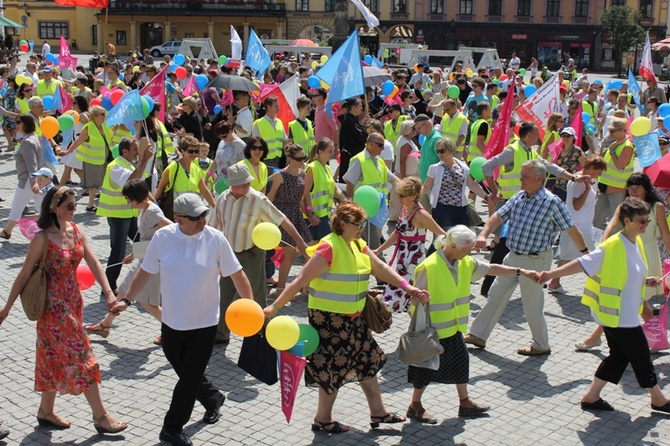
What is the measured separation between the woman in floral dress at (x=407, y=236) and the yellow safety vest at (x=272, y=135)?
4.12 metres

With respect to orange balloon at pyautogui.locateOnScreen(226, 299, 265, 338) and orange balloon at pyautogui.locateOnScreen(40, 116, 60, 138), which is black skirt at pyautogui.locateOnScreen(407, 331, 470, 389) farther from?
orange balloon at pyautogui.locateOnScreen(40, 116, 60, 138)

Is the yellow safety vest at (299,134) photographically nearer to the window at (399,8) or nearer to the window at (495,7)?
the window at (399,8)

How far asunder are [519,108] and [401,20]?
197 ft

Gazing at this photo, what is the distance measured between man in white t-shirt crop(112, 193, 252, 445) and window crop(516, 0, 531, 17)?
67369mm

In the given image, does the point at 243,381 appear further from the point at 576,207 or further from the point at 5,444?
the point at 576,207

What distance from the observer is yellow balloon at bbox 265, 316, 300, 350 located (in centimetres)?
549

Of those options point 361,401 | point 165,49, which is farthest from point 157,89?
point 165,49

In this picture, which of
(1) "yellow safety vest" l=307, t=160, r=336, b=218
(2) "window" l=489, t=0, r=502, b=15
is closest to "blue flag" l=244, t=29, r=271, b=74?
(1) "yellow safety vest" l=307, t=160, r=336, b=218

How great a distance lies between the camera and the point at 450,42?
227 feet

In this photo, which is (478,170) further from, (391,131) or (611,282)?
(611,282)

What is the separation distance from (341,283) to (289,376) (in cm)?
67

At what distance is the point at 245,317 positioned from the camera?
5.45m

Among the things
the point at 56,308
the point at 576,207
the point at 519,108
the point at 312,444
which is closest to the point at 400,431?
the point at 312,444

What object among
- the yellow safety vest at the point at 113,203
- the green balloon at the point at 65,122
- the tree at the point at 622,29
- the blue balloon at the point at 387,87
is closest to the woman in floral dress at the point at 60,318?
the yellow safety vest at the point at 113,203
